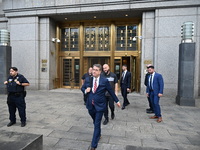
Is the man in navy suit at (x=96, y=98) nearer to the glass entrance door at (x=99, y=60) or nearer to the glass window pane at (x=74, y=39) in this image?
the glass entrance door at (x=99, y=60)

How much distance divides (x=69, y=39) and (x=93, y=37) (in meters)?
1.96

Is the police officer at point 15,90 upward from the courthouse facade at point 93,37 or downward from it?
downward

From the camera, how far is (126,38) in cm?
1134

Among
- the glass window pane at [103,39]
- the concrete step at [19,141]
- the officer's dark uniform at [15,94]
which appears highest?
the glass window pane at [103,39]

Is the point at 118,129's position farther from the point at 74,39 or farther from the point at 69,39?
the point at 69,39

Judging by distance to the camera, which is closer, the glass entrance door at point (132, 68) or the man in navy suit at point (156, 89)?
the man in navy suit at point (156, 89)

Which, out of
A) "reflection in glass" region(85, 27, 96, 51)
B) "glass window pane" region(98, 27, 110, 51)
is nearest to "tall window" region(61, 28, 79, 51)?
"reflection in glass" region(85, 27, 96, 51)

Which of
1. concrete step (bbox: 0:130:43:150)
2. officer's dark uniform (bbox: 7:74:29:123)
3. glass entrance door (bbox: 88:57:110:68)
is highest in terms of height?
glass entrance door (bbox: 88:57:110:68)

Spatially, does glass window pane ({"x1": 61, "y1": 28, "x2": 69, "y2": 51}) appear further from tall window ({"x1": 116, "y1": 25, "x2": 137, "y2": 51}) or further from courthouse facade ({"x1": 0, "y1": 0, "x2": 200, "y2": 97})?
tall window ({"x1": 116, "y1": 25, "x2": 137, "y2": 51})

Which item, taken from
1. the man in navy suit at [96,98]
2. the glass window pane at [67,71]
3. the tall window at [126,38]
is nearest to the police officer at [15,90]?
the man in navy suit at [96,98]

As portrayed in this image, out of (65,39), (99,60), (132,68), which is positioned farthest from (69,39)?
(132,68)

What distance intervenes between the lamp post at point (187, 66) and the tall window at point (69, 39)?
25.1ft

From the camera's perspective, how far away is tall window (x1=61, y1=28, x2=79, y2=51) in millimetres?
12203

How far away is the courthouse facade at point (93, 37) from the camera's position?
30.2 ft
